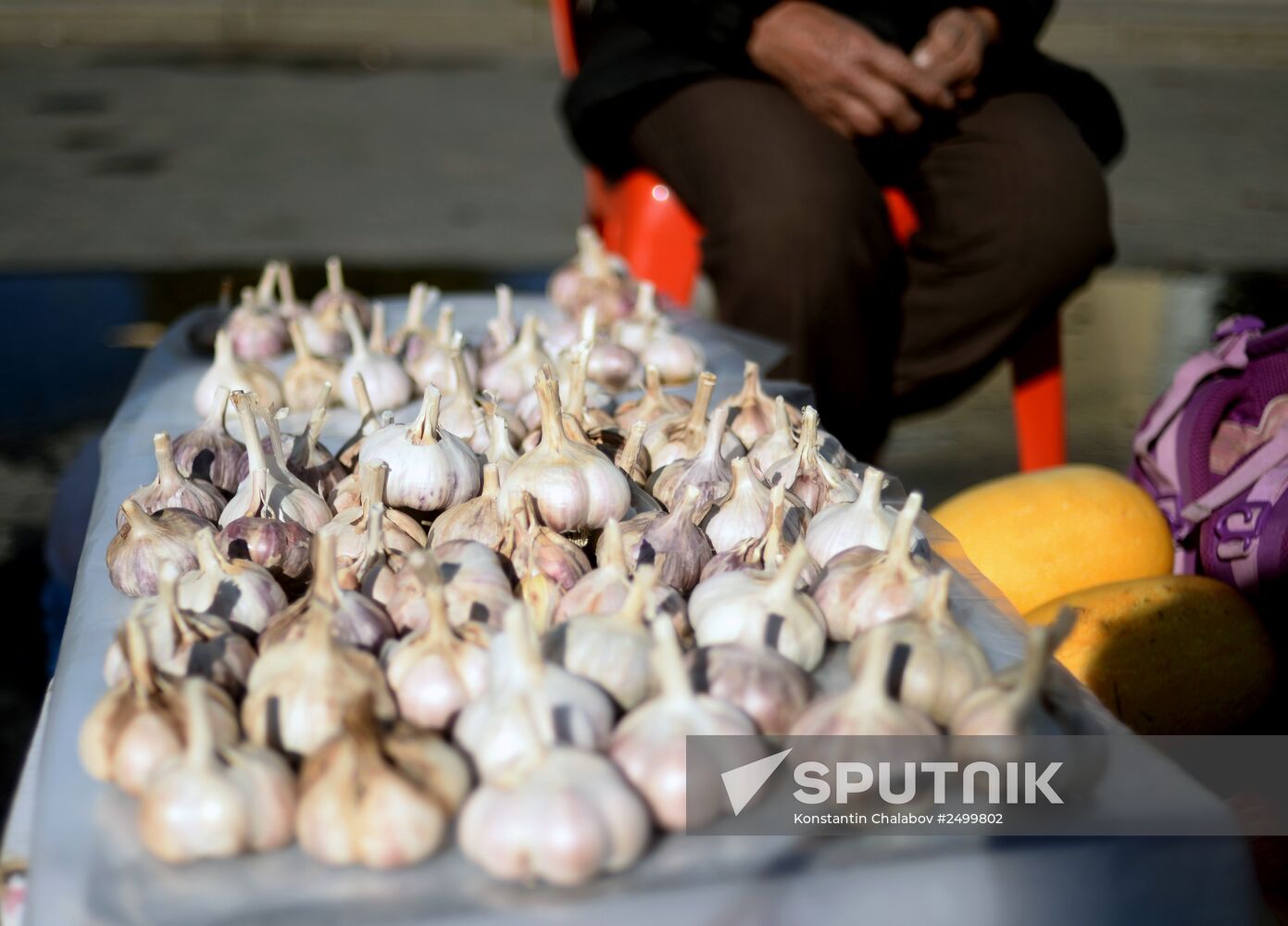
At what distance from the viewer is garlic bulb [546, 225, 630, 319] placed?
5.89ft

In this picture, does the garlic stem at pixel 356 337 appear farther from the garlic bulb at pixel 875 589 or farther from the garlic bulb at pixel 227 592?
the garlic bulb at pixel 875 589

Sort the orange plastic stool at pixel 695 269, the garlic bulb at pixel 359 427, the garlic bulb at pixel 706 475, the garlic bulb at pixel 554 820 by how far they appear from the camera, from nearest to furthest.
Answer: the garlic bulb at pixel 554 820 < the garlic bulb at pixel 706 475 < the garlic bulb at pixel 359 427 < the orange plastic stool at pixel 695 269

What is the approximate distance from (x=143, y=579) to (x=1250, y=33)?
8.20 meters

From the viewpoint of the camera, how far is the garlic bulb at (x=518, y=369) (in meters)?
1.50

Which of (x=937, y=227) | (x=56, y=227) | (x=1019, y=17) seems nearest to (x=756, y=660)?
(x=937, y=227)

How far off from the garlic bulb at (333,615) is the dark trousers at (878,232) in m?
1.09

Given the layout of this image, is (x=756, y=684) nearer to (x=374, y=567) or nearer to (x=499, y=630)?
(x=499, y=630)

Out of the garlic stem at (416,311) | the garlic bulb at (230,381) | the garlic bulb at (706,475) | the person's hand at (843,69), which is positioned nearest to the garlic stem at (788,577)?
the garlic bulb at (706,475)

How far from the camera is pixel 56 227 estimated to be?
4.18m

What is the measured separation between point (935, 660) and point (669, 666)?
194 millimetres

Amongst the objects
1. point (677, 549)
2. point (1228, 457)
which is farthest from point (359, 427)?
point (1228, 457)

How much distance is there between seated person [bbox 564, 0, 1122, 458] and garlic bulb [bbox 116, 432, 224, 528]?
3.17 ft

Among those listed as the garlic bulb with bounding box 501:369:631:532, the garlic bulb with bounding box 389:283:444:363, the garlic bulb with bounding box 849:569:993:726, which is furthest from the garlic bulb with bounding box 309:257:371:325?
the garlic bulb with bounding box 849:569:993:726

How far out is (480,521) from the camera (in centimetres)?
104
